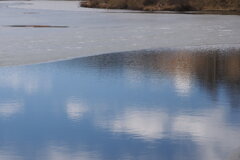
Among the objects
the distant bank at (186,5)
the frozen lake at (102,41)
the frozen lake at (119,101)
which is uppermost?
Answer: the frozen lake at (119,101)

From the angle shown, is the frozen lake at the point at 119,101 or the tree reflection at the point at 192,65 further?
the tree reflection at the point at 192,65

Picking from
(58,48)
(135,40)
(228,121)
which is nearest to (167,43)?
(135,40)

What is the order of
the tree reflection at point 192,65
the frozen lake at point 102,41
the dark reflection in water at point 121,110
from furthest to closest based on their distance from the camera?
the frozen lake at point 102,41, the tree reflection at point 192,65, the dark reflection in water at point 121,110

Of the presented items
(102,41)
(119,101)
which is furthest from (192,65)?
(102,41)

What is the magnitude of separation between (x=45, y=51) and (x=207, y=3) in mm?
29169

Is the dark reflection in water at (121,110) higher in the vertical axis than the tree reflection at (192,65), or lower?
higher

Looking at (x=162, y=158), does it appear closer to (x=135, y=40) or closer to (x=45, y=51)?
(x=45, y=51)

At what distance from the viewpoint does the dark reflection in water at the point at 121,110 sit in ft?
22.0

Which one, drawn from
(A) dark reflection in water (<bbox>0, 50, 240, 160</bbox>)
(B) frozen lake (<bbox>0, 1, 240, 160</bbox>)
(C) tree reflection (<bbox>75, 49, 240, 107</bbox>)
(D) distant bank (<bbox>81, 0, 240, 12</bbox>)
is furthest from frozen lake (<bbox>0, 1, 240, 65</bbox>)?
(D) distant bank (<bbox>81, 0, 240, 12</bbox>)

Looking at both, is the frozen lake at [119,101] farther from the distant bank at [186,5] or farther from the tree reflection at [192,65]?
the distant bank at [186,5]

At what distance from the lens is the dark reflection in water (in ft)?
22.0

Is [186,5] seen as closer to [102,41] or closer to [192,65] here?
[102,41]

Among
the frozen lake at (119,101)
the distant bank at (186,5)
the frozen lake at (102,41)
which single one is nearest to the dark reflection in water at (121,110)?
the frozen lake at (119,101)

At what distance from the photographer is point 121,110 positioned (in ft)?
28.6
